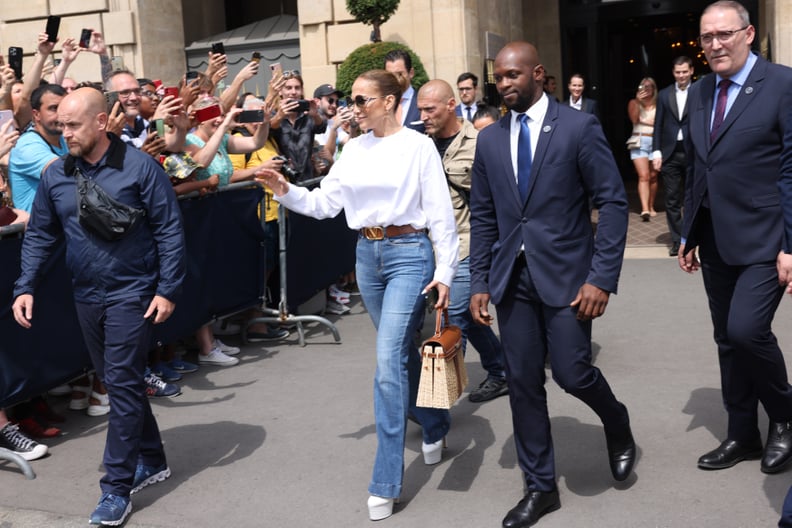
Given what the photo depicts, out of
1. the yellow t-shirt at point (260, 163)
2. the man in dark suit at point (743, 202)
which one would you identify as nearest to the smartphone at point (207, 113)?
the yellow t-shirt at point (260, 163)

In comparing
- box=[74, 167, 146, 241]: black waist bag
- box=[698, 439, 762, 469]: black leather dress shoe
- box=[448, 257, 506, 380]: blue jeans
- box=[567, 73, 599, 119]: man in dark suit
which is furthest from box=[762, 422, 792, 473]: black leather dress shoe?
box=[567, 73, 599, 119]: man in dark suit

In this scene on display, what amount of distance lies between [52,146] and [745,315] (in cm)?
435

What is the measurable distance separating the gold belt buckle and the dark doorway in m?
A: 12.3

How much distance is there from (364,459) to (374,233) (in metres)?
1.32

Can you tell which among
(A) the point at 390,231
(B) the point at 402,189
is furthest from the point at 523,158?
(A) the point at 390,231

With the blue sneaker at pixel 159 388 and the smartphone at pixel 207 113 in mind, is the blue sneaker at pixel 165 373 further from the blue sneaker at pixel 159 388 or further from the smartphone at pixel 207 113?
the smartphone at pixel 207 113

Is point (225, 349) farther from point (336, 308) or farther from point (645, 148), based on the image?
point (645, 148)

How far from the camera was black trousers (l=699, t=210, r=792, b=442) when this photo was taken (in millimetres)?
4699

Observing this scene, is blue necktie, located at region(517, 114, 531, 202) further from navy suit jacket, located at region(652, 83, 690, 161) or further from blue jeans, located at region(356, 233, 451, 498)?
navy suit jacket, located at region(652, 83, 690, 161)

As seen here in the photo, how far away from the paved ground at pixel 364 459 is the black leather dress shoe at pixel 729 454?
0.17 ft

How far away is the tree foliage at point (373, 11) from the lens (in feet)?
45.6

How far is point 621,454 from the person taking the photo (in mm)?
4879

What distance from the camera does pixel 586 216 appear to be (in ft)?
15.1

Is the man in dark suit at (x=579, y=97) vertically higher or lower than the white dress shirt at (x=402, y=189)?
higher
